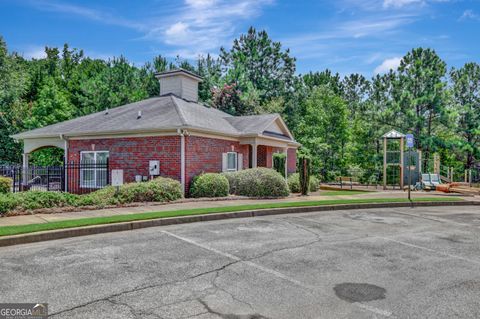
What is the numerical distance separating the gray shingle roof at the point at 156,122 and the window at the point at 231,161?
1246 mm

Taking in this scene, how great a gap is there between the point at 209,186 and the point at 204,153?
2236 mm

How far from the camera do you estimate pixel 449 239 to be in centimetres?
896

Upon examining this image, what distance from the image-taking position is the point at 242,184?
17766 millimetres

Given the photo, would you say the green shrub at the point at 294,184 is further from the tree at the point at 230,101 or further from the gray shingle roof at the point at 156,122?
the tree at the point at 230,101

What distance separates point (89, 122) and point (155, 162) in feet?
22.4

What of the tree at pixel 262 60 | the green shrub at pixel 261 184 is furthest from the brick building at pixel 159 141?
the tree at pixel 262 60

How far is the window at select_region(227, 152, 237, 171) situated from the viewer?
813 inches

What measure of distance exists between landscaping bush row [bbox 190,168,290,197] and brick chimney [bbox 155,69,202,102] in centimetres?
903

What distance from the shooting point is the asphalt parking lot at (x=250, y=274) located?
453 centimetres

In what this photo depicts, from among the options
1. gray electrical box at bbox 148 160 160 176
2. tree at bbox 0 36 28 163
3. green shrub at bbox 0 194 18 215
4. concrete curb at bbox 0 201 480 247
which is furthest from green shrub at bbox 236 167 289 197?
tree at bbox 0 36 28 163

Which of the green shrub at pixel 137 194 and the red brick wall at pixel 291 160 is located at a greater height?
the red brick wall at pixel 291 160

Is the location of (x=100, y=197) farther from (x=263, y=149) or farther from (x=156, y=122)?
(x=263, y=149)

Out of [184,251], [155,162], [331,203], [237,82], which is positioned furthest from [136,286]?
[237,82]

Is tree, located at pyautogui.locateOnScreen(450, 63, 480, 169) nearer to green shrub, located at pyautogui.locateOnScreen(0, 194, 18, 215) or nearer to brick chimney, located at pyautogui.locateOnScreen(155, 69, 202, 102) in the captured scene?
brick chimney, located at pyautogui.locateOnScreen(155, 69, 202, 102)
